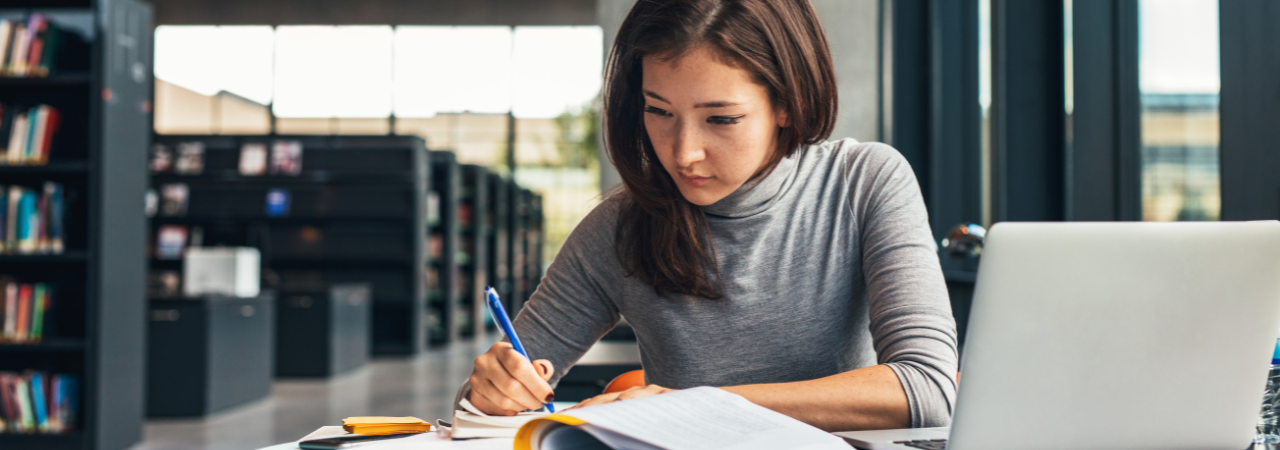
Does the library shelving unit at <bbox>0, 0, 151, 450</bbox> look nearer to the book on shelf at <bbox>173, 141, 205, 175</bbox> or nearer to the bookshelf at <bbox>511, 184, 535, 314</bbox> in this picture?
the book on shelf at <bbox>173, 141, 205, 175</bbox>

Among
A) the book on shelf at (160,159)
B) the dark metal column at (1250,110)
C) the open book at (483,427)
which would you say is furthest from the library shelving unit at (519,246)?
the open book at (483,427)

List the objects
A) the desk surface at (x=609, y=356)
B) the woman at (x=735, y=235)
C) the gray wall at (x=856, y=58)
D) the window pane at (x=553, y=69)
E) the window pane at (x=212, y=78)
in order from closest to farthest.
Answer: the woman at (x=735, y=235)
the desk surface at (x=609, y=356)
the gray wall at (x=856, y=58)
the window pane at (x=212, y=78)
the window pane at (x=553, y=69)

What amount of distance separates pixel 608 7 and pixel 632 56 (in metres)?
2.66

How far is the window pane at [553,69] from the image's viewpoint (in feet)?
41.9

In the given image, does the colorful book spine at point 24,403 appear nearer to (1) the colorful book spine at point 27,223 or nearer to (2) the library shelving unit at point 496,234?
(1) the colorful book spine at point 27,223

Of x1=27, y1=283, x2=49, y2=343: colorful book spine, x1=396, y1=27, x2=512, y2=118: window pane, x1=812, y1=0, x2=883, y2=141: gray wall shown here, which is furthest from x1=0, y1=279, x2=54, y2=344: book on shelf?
x1=396, y1=27, x2=512, y2=118: window pane

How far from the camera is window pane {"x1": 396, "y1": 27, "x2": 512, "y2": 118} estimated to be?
12.5m

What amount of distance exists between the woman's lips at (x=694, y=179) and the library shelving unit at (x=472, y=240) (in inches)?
314

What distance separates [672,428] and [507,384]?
13.1 inches

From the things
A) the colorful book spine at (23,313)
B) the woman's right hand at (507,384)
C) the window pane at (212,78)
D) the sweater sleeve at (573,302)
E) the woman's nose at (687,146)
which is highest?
the window pane at (212,78)

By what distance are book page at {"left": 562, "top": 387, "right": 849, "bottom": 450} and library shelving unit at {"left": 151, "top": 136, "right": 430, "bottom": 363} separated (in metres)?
7.03

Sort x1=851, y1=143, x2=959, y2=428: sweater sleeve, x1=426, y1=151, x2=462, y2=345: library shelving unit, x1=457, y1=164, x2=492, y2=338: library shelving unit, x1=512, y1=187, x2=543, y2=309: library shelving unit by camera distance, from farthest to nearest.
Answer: x1=512, y1=187, x2=543, y2=309: library shelving unit → x1=457, y1=164, x2=492, y2=338: library shelving unit → x1=426, y1=151, x2=462, y2=345: library shelving unit → x1=851, y1=143, x2=959, y2=428: sweater sleeve

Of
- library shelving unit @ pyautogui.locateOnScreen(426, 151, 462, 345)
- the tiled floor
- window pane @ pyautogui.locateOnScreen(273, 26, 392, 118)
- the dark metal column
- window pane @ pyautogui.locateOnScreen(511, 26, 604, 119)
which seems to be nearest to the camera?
the dark metal column

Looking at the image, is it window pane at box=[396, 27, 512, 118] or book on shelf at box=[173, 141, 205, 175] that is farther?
window pane at box=[396, 27, 512, 118]
